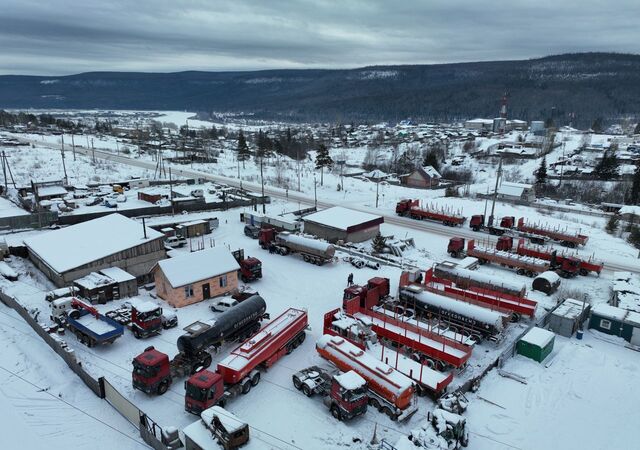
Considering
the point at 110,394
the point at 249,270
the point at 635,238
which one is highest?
the point at 249,270

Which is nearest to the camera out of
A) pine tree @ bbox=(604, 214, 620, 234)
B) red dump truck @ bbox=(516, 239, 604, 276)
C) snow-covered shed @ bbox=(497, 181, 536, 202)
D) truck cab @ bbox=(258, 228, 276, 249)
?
red dump truck @ bbox=(516, 239, 604, 276)

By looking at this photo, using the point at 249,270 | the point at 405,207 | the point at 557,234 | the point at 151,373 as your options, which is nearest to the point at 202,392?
the point at 151,373

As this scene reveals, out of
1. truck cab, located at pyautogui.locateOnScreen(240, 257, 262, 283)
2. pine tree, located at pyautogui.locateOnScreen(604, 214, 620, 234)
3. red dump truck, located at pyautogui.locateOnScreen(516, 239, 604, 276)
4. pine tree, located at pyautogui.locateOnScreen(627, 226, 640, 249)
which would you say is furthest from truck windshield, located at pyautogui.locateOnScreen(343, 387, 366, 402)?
pine tree, located at pyautogui.locateOnScreen(604, 214, 620, 234)

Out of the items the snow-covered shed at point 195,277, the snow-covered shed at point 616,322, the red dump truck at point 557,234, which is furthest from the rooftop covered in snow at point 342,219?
the snow-covered shed at point 616,322

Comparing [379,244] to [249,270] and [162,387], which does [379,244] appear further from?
[162,387]

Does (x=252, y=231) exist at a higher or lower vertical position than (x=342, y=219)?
lower

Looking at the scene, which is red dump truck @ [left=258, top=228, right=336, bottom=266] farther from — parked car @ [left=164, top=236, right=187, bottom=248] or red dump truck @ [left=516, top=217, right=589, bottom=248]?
red dump truck @ [left=516, top=217, right=589, bottom=248]
